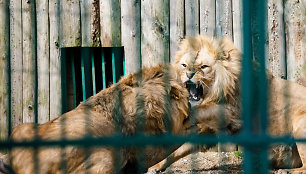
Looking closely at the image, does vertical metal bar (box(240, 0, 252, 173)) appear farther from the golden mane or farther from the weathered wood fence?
the weathered wood fence

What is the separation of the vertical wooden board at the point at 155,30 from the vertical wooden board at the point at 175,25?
0.06m

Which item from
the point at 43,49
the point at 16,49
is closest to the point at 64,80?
the point at 43,49

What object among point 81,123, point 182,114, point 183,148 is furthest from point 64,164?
point 183,148

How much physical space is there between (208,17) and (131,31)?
101 cm

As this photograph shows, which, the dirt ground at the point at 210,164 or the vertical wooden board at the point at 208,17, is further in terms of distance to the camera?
the vertical wooden board at the point at 208,17

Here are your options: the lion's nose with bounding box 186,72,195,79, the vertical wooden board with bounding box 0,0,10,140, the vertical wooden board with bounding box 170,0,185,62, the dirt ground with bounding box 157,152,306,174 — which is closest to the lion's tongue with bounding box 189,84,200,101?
the lion's nose with bounding box 186,72,195,79

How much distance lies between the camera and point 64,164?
13.3 feet

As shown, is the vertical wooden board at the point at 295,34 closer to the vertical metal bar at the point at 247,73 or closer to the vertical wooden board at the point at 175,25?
the vertical wooden board at the point at 175,25

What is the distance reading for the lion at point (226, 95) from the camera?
5.79 meters

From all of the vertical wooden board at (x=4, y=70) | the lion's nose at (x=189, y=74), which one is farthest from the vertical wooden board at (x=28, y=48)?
the lion's nose at (x=189, y=74)

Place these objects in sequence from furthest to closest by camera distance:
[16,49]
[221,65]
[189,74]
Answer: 1. [16,49]
2. [221,65]
3. [189,74]

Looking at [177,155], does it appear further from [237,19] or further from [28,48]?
[28,48]

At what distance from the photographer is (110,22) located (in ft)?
22.9

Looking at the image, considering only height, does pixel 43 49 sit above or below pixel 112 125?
above
